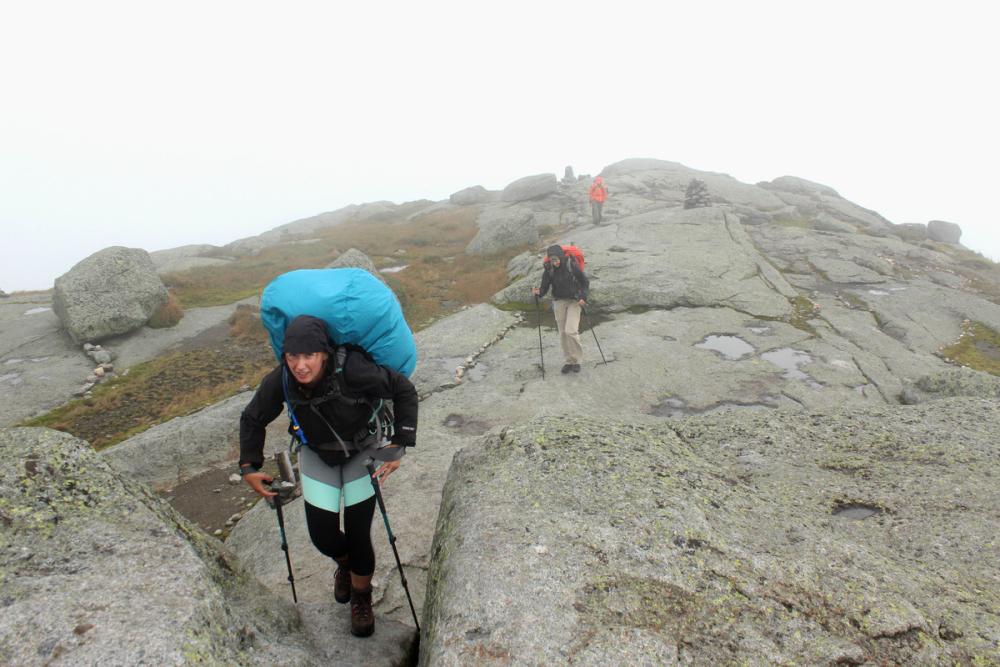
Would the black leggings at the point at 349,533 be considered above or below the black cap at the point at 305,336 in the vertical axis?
below

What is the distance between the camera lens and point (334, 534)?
515cm

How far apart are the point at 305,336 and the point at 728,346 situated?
45.7 feet

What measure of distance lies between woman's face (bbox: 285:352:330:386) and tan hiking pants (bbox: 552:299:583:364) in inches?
389

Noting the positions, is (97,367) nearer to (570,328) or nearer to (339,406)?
(570,328)

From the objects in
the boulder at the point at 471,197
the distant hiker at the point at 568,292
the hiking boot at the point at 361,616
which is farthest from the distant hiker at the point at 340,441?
the boulder at the point at 471,197

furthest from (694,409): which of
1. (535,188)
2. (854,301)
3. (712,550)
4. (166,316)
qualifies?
(535,188)

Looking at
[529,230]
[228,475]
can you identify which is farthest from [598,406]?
[529,230]

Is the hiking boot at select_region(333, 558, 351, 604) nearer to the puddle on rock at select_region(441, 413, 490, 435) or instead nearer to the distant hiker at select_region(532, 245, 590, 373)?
the puddle on rock at select_region(441, 413, 490, 435)

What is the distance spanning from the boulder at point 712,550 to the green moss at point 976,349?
12.4 m

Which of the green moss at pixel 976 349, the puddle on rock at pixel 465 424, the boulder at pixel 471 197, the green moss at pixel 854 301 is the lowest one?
the green moss at pixel 976 349

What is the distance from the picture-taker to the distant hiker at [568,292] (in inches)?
534

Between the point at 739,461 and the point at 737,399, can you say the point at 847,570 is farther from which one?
the point at 737,399

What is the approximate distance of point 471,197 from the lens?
73.6 metres

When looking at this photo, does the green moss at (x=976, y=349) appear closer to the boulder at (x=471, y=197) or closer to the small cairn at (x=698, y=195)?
the small cairn at (x=698, y=195)
